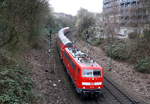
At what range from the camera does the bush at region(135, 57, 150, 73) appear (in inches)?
706

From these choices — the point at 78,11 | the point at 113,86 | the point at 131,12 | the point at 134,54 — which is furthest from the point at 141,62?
the point at 78,11

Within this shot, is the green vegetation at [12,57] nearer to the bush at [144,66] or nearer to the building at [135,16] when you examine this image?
the bush at [144,66]

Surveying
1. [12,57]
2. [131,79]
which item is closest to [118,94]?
[131,79]

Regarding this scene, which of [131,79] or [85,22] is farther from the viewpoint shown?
[85,22]

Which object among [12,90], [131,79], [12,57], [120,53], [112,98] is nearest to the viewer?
[12,90]

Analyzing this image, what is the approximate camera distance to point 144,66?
18.1 meters

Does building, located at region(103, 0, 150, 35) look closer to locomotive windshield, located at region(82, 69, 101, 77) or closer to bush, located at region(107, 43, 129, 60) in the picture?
bush, located at region(107, 43, 129, 60)

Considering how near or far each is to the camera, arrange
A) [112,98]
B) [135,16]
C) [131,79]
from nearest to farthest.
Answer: [112,98] → [131,79] → [135,16]

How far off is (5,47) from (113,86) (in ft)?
32.9

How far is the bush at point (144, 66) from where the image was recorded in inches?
706

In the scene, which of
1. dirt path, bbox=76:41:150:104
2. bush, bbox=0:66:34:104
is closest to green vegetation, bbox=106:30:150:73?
dirt path, bbox=76:41:150:104

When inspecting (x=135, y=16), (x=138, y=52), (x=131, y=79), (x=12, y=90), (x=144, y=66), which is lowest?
(x=131, y=79)

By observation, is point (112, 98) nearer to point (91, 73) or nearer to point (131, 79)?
point (91, 73)

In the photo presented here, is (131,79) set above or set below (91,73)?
below
